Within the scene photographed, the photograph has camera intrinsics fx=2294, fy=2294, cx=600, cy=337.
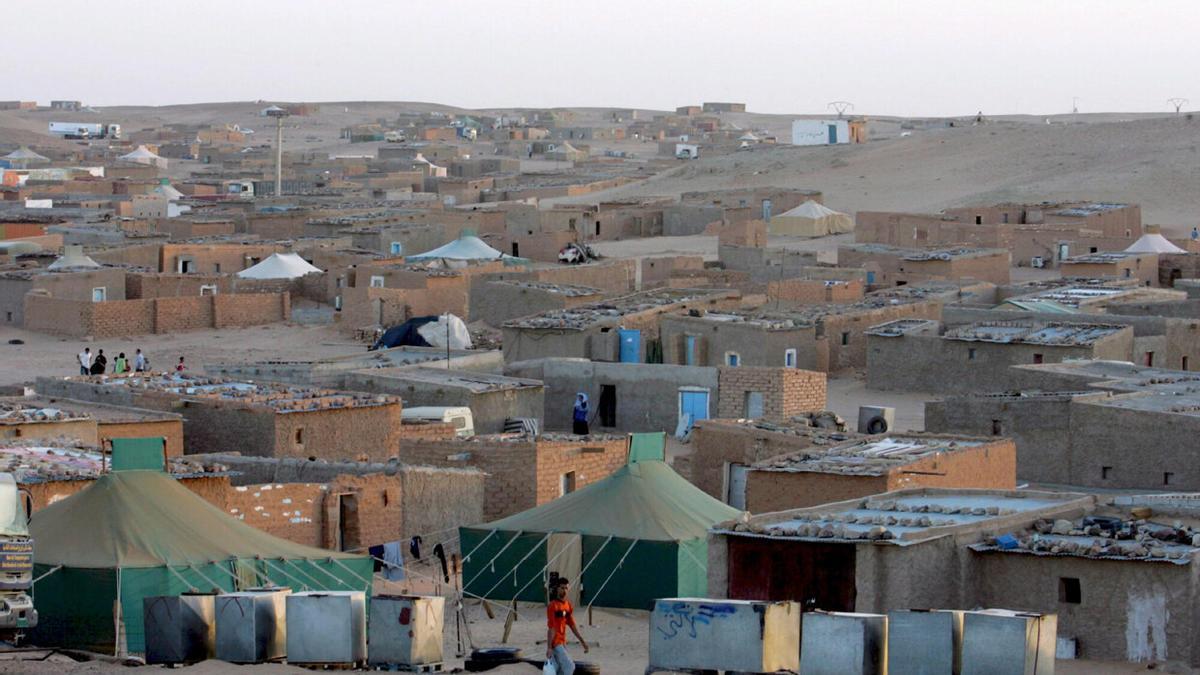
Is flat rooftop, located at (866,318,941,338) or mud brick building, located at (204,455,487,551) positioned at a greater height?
flat rooftop, located at (866,318,941,338)

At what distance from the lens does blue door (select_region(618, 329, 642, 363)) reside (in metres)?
32.2

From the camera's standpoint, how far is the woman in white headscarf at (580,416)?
1085 inches

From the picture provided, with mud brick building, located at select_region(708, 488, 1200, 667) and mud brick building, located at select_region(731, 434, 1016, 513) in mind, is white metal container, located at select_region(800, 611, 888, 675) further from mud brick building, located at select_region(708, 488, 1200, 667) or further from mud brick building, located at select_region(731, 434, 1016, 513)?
mud brick building, located at select_region(731, 434, 1016, 513)

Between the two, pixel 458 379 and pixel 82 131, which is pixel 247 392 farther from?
pixel 82 131

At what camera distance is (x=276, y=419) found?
886 inches

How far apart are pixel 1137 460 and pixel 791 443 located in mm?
3691

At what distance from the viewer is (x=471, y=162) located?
308 feet

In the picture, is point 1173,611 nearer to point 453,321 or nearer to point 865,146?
point 453,321

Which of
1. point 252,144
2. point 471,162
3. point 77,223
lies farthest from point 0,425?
point 252,144

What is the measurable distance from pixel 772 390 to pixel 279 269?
17196mm

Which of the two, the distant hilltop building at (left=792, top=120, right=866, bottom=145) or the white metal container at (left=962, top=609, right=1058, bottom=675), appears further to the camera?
the distant hilltop building at (left=792, top=120, right=866, bottom=145)

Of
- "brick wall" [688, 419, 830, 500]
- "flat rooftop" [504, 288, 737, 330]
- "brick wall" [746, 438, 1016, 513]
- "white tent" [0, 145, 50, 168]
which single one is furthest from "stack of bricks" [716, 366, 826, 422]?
"white tent" [0, 145, 50, 168]

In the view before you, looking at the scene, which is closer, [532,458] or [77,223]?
[532,458]

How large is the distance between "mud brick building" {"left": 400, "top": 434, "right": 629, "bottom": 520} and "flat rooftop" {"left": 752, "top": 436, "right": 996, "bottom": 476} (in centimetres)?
211
